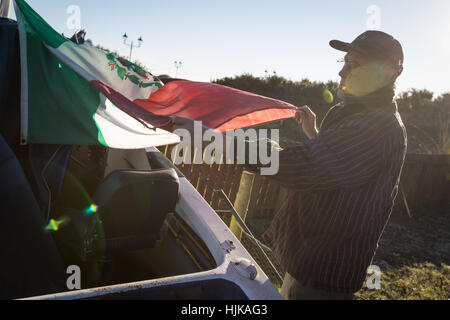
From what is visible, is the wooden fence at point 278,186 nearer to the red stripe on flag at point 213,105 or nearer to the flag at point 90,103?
the red stripe on flag at point 213,105

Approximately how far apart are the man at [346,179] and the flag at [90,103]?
22.9 inches

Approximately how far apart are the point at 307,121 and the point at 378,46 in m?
0.86

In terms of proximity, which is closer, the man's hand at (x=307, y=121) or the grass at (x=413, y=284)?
the man's hand at (x=307, y=121)

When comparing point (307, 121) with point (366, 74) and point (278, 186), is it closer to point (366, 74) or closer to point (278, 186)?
point (366, 74)

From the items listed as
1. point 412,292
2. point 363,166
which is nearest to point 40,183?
point 363,166

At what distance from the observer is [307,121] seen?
2.49 metres

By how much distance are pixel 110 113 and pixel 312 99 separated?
20.9 meters

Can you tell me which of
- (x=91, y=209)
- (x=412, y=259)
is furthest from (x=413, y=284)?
(x=91, y=209)

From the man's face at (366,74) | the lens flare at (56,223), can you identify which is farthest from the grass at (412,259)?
the man's face at (366,74)

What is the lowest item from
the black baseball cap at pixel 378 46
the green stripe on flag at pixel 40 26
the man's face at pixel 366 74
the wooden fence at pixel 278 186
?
the wooden fence at pixel 278 186

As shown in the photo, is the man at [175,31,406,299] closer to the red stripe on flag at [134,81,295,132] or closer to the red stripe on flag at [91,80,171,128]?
the red stripe on flag at [91,80,171,128]

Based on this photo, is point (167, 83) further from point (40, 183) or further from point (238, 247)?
point (238, 247)

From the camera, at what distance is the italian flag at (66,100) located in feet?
7.26

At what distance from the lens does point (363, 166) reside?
5.18ft
